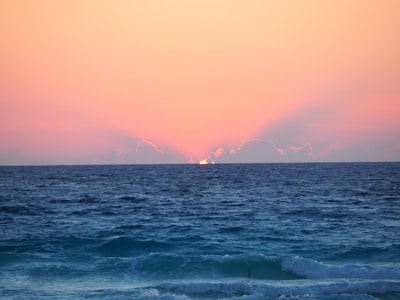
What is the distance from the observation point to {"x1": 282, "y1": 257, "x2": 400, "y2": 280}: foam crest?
19.5 m

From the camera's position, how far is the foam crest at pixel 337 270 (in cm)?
1955

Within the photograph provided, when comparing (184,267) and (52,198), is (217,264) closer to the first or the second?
(184,267)

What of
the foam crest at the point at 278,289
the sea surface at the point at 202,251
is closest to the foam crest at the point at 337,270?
the sea surface at the point at 202,251

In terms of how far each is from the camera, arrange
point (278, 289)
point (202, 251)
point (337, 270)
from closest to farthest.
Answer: point (278, 289) < point (337, 270) < point (202, 251)

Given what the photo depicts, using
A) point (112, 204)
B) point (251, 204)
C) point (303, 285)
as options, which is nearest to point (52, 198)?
point (112, 204)

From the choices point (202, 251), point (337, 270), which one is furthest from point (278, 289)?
point (202, 251)

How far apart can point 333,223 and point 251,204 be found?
41.1 feet

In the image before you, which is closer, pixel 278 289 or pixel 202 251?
pixel 278 289

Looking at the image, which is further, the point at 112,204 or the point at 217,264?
the point at 112,204

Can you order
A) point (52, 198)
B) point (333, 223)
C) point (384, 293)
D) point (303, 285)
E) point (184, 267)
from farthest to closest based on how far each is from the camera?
point (52, 198)
point (333, 223)
point (184, 267)
point (303, 285)
point (384, 293)

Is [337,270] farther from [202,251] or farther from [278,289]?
[202,251]

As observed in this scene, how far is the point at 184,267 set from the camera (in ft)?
72.2

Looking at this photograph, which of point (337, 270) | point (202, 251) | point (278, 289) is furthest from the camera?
point (202, 251)

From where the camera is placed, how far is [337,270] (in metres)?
20.4
